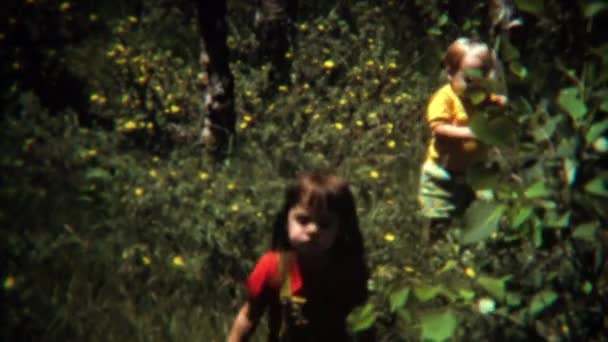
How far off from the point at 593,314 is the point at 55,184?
9.47 feet

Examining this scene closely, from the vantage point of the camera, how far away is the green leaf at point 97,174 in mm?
3932

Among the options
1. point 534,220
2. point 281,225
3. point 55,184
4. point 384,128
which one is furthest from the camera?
point 384,128

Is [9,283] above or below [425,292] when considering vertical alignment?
below

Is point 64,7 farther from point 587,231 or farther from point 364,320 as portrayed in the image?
point 587,231

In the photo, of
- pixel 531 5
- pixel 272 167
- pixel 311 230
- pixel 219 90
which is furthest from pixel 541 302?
pixel 219 90

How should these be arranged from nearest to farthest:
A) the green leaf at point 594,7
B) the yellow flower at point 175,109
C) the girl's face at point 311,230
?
the green leaf at point 594,7, the girl's face at point 311,230, the yellow flower at point 175,109

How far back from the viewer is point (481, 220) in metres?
1.57

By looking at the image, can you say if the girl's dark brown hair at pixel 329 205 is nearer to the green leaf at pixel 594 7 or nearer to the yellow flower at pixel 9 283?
the yellow flower at pixel 9 283

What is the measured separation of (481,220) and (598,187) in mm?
228

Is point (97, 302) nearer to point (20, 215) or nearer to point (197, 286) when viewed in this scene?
point (197, 286)

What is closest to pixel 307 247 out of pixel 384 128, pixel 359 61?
pixel 384 128

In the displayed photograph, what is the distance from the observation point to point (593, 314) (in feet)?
5.66

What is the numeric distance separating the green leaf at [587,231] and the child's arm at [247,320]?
4.35 ft

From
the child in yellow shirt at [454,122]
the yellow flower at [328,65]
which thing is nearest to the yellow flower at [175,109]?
the yellow flower at [328,65]
